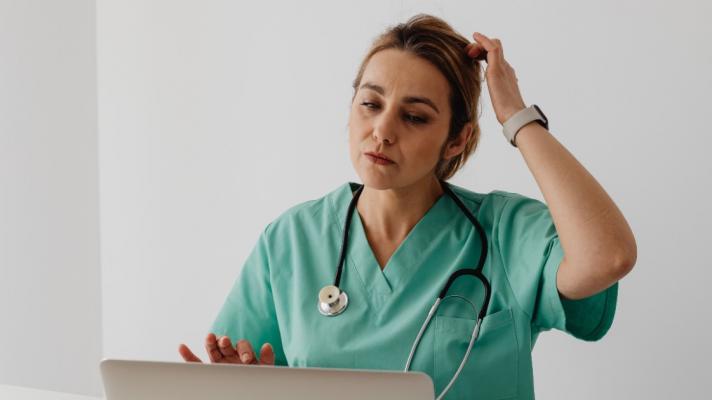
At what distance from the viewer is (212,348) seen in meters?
1.32

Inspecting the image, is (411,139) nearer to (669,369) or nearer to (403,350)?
(403,350)

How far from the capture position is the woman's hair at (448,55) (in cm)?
150

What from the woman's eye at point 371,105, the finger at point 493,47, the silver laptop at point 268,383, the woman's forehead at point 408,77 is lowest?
the silver laptop at point 268,383

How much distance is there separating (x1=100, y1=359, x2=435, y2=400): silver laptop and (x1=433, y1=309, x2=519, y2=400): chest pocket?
47 centimetres

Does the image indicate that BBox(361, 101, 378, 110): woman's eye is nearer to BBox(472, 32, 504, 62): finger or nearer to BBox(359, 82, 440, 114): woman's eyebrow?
BBox(359, 82, 440, 114): woman's eyebrow

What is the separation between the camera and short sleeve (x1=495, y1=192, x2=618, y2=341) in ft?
4.49

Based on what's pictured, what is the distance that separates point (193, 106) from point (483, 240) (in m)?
1.30

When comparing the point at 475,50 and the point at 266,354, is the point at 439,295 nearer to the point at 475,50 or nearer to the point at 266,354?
the point at 266,354

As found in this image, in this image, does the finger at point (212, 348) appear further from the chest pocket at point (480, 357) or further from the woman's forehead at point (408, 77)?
the woman's forehead at point (408, 77)

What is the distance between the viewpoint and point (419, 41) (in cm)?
151

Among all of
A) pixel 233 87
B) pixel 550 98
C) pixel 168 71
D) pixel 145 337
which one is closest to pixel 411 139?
pixel 550 98

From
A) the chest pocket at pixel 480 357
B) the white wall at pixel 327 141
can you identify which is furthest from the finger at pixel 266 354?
the white wall at pixel 327 141

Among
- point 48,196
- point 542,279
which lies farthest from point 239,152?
point 542,279

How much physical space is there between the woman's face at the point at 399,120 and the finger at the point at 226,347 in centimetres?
34
